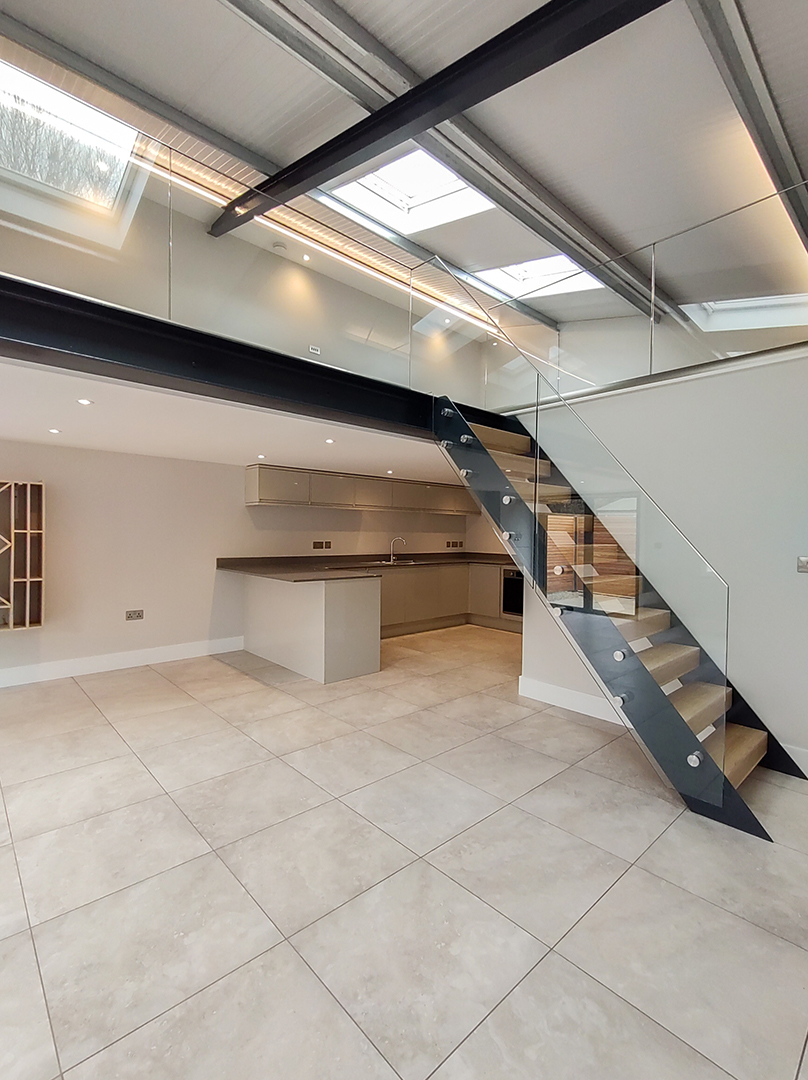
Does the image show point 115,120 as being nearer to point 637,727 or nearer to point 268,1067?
point 268,1067

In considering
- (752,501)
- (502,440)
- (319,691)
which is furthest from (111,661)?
(752,501)

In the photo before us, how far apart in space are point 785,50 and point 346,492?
504 centimetres

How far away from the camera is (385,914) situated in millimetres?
1803

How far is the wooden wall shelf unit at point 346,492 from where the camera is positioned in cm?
567

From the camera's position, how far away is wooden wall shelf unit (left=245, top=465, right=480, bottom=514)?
5668 mm

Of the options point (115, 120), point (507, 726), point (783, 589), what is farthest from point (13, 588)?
point (783, 589)

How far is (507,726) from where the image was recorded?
11.9 feet

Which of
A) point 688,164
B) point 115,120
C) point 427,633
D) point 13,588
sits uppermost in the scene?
point 688,164

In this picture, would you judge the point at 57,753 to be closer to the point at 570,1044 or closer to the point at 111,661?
the point at 111,661

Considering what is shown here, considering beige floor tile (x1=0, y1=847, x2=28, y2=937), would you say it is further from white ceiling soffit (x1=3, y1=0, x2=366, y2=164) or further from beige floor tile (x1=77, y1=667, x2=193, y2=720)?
white ceiling soffit (x1=3, y1=0, x2=366, y2=164)

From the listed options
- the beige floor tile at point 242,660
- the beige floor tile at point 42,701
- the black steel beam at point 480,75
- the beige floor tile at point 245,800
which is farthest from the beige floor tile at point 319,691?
the black steel beam at point 480,75

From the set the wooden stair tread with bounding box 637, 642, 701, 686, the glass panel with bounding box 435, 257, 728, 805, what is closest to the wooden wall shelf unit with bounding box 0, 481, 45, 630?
the glass panel with bounding box 435, 257, 728, 805

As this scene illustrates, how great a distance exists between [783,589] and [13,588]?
5.97 meters

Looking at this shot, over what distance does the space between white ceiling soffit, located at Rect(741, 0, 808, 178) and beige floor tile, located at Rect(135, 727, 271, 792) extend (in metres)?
4.73
